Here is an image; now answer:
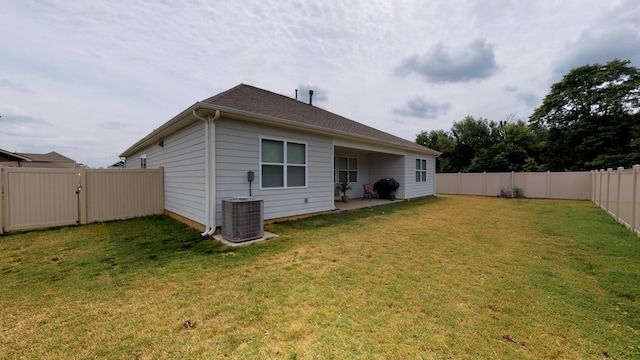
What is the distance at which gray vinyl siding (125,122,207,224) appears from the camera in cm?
559

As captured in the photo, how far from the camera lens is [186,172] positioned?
6.30m

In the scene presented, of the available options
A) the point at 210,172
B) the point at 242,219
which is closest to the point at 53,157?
the point at 210,172

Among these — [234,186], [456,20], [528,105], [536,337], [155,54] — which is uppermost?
[528,105]

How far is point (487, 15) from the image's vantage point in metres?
7.87

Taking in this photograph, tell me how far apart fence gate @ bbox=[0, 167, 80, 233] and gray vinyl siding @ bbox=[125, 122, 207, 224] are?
7.14 ft

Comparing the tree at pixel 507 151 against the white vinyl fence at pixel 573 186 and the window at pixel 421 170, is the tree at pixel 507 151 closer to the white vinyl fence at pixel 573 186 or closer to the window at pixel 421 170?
the white vinyl fence at pixel 573 186

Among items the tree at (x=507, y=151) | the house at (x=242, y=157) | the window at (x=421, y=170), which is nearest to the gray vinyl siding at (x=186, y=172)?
the house at (x=242, y=157)

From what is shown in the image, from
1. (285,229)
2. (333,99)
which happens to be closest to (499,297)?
(285,229)

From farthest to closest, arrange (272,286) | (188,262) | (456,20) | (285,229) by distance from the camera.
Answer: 1. (456,20)
2. (285,229)
3. (188,262)
4. (272,286)

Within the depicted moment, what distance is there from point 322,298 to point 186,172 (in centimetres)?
532

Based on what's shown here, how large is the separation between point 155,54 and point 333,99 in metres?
8.26

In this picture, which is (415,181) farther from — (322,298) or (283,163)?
(322,298)

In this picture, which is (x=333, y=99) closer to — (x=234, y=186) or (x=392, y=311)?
(x=234, y=186)

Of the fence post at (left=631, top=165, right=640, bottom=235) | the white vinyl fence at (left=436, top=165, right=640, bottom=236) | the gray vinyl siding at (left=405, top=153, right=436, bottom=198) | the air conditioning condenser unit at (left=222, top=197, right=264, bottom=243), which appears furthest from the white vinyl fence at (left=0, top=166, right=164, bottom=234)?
the white vinyl fence at (left=436, top=165, right=640, bottom=236)
